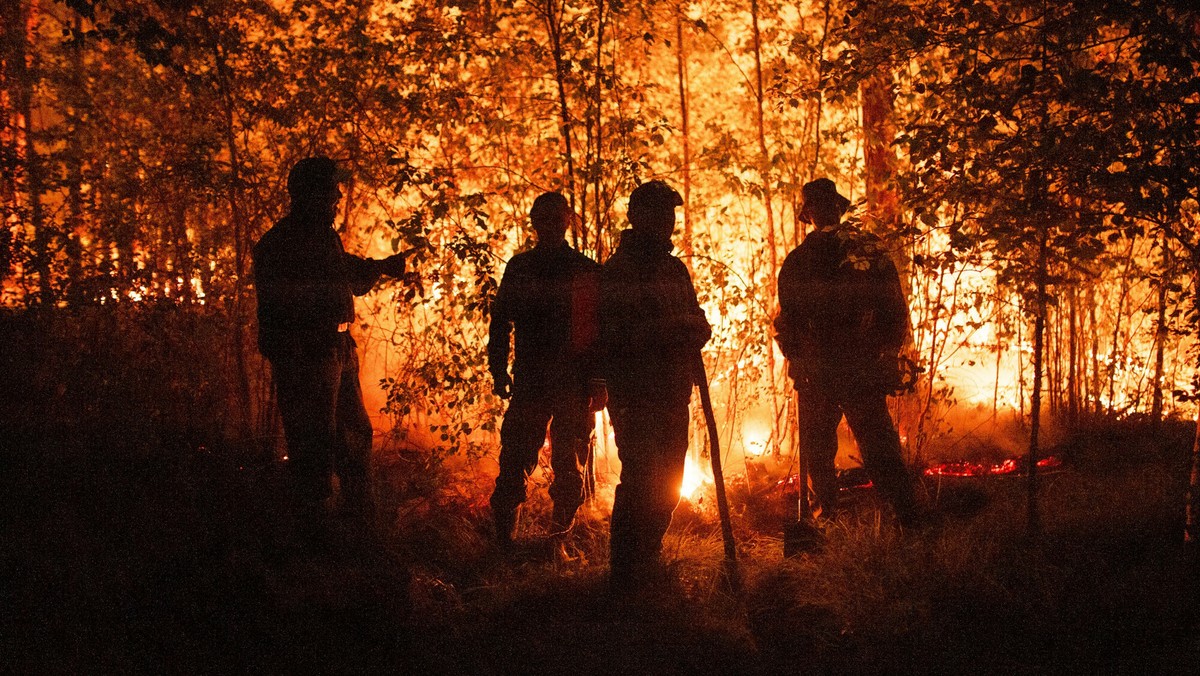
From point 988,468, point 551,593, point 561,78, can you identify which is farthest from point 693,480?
point 561,78

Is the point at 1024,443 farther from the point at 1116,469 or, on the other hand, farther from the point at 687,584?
the point at 687,584

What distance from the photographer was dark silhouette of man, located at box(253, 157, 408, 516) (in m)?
4.35

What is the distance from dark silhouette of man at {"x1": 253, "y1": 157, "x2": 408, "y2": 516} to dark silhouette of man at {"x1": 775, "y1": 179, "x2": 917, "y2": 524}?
8.32ft

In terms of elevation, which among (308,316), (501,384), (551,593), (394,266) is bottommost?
(551,593)

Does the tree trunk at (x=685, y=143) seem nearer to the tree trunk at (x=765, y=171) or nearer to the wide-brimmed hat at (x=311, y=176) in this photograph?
the tree trunk at (x=765, y=171)

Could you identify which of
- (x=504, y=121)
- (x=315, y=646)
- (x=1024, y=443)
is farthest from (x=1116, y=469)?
(x=315, y=646)

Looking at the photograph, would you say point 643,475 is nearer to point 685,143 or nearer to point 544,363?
point 544,363

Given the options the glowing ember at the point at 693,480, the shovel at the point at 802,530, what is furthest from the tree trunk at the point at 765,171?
the shovel at the point at 802,530

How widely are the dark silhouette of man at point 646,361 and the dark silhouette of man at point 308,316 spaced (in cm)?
162

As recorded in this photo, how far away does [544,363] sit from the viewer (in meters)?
4.75

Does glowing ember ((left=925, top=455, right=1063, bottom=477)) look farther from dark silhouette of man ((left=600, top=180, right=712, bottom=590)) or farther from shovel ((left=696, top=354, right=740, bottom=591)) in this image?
dark silhouette of man ((left=600, top=180, right=712, bottom=590))

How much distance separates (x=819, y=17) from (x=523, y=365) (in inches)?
140

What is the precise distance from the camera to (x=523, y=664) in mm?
3396

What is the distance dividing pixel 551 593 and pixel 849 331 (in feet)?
6.99
